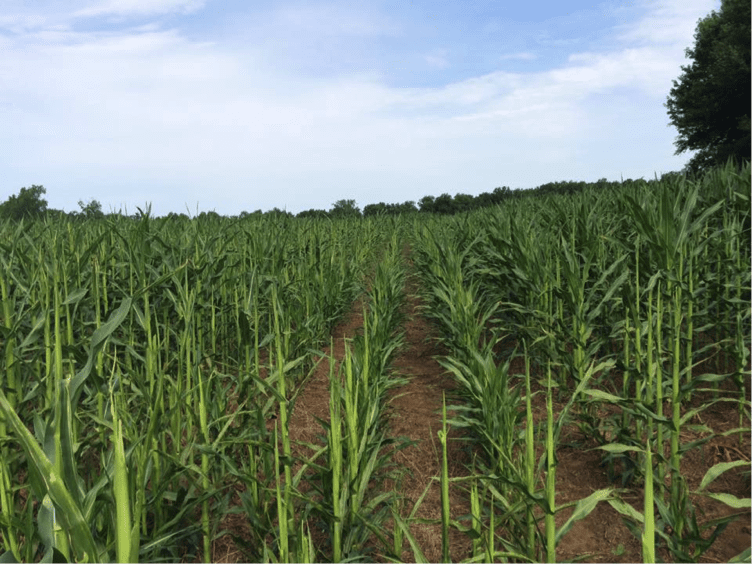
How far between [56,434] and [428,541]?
7.24ft

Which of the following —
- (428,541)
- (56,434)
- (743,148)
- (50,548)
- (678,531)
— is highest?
(743,148)

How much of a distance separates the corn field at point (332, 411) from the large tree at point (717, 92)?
19.7 metres

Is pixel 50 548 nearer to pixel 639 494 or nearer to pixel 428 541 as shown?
pixel 428 541

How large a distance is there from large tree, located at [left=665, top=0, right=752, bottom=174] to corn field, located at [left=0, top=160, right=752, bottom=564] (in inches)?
775

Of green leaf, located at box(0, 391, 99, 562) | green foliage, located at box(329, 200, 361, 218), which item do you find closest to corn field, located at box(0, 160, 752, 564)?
green leaf, located at box(0, 391, 99, 562)

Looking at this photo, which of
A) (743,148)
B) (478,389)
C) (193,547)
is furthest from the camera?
(743,148)

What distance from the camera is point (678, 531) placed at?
2.39 m

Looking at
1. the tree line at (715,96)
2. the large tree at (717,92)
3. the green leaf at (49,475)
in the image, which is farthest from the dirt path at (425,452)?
the large tree at (717,92)

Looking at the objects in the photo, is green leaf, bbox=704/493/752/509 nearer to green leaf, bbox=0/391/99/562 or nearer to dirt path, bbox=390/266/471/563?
dirt path, bbox=390/266/471/563

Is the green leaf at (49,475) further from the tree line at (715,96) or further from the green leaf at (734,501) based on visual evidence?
the tree line at (715,96)

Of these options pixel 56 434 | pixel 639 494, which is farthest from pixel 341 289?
pixel 56 434

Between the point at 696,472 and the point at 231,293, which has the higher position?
the point at 231,293

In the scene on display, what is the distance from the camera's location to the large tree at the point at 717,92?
2186cm

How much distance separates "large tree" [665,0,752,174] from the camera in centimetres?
2186
